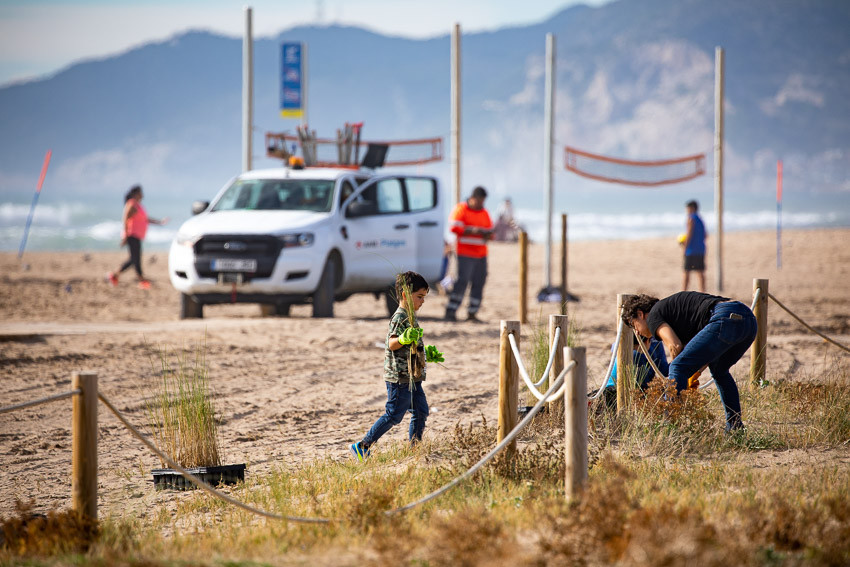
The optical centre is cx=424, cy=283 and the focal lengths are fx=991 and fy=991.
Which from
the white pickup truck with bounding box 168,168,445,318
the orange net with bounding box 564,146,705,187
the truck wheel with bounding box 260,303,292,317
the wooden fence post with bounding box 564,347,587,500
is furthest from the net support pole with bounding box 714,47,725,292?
the wooden fence post with bounding box 564,347,587,500

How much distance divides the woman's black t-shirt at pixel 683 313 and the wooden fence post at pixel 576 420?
2089 mm

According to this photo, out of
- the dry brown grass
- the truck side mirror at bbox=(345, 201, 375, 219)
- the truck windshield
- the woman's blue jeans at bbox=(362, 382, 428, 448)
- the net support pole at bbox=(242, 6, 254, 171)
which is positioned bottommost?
the dry brown grass

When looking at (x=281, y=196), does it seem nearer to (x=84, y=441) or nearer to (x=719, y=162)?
(x=719, y=162)

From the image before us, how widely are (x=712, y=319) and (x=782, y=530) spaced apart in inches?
92.2

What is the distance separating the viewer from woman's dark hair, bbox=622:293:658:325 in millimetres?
6641

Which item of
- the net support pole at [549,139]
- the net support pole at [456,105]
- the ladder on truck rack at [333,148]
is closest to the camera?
the ladder on truck rack at [333,148]

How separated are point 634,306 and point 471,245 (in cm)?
645

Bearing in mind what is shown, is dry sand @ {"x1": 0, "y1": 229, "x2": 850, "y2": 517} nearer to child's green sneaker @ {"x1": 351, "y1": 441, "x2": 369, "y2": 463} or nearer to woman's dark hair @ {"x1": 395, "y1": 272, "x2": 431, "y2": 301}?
child's green sneaker @ {"x1": 351, "y1": 441, "x2": 369, "y2": 463}

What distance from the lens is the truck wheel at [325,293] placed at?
41.4 ft

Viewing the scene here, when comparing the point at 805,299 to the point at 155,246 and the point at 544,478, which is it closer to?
the point at 544,478

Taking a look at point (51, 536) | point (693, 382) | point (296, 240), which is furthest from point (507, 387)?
point (296, 240)

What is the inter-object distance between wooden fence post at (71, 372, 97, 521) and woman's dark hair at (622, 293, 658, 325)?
11.5ft

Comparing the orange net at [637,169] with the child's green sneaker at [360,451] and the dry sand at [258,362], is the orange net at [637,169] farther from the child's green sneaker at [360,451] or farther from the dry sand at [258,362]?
the child's green sneaker at [360,451]

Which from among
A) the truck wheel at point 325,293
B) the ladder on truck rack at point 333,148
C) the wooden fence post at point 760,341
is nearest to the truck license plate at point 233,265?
the truck wheel at point 325,293
